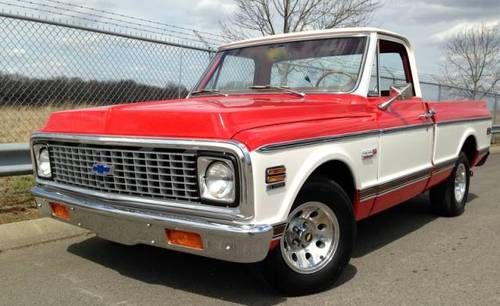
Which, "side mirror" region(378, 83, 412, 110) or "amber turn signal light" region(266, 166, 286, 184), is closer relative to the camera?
"amber turn signal light" region(266, 166, 286, 184)

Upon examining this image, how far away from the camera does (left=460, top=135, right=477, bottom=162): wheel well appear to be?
6.55 meters

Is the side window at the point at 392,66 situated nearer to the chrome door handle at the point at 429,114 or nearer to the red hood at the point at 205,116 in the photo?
the chrome door handle at the point at 429,114

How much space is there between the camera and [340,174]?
4121 millimetres

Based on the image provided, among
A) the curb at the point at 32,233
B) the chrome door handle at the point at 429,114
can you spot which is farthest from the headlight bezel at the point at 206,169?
the chrome door handle at the point at 429,114

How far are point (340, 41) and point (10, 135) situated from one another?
3.97 metres

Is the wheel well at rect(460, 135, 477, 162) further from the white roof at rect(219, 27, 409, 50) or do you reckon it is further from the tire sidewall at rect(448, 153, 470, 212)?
the white roof at rect(219, 27, 409, 50)

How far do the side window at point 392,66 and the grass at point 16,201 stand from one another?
348 cm

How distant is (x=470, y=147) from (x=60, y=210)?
4751mm

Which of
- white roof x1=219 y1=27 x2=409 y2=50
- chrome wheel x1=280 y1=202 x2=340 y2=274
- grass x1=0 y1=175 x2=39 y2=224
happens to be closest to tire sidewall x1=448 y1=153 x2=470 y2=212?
white roof x1=219 y1=27 x2=409 y2=50

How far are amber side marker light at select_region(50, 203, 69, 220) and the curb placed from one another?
959 millimetres

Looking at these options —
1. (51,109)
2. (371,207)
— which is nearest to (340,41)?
(371,207)

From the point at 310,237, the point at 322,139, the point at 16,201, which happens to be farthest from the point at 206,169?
the point at 16,201

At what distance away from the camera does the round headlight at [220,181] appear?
10.5 feet

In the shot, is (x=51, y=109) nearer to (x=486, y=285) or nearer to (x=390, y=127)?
(x=390, y=127)
